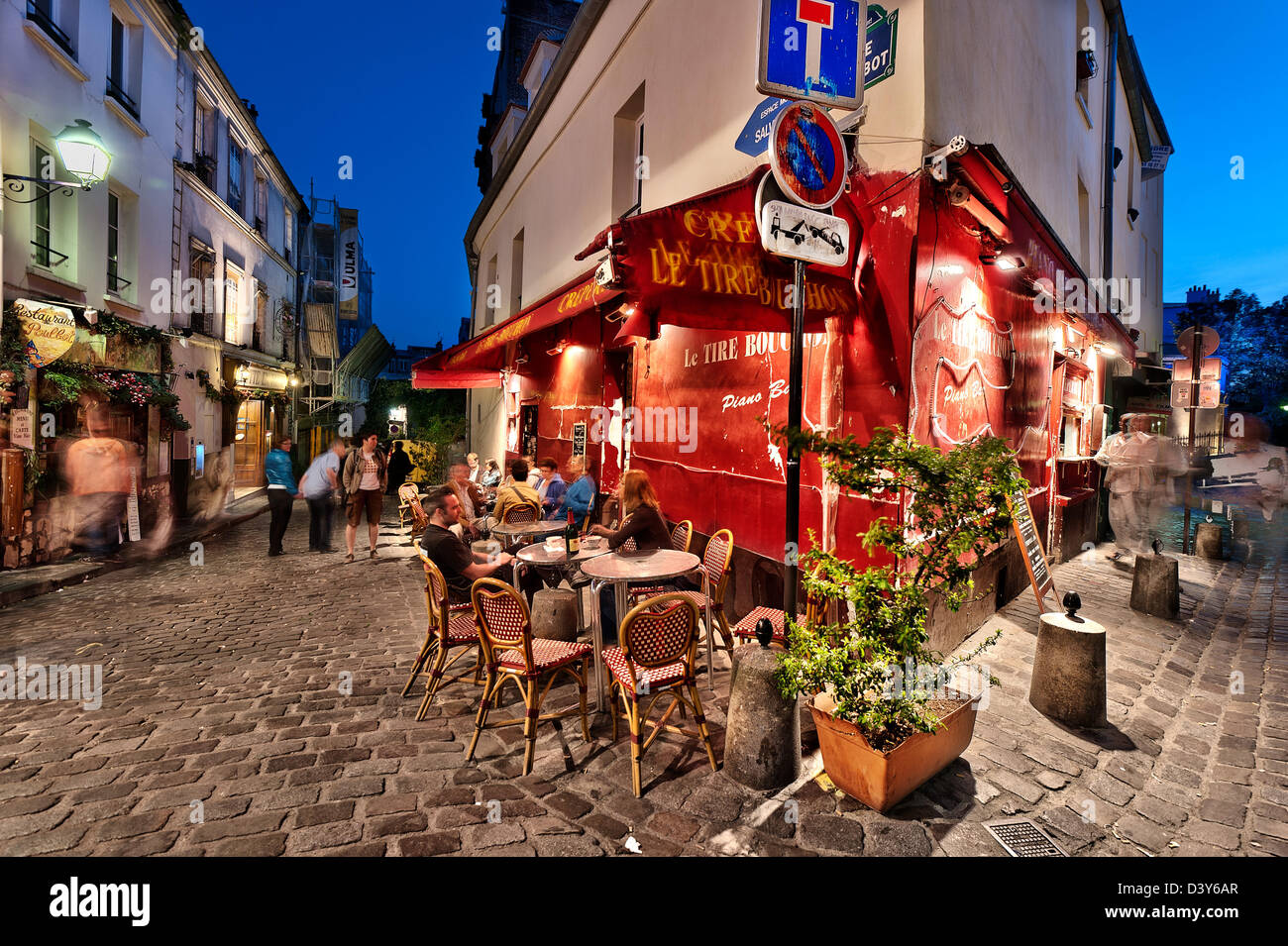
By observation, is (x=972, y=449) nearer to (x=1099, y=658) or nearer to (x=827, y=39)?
(x=1099, y=658)

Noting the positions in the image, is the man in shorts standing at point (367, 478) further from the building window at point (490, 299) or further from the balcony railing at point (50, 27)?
the building window at point (490, 299)

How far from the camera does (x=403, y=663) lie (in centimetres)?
519

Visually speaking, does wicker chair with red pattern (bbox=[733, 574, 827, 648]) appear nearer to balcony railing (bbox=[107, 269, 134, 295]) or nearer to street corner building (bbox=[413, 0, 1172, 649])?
street corner building (bbox=[413, 0, 1172, 649])

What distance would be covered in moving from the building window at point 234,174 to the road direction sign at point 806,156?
59.2 feet

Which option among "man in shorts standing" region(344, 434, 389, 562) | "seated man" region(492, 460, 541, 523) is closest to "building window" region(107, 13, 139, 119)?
"man in shorts standing" region(344, 434, 389, 562)

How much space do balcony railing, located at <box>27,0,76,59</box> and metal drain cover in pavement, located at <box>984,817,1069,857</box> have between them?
14056mm

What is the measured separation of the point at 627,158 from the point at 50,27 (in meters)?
8.67

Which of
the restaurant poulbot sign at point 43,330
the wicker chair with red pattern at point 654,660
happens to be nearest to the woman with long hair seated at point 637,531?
the wicker chair with red pattern at point 654,660

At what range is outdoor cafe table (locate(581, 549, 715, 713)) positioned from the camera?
4.28 metres

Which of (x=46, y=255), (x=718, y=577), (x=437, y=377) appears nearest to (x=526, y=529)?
(x=718, y=577)

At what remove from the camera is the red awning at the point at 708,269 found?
12.5 feet

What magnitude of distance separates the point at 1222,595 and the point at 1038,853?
7182 mm

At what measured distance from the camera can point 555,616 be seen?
205 inches

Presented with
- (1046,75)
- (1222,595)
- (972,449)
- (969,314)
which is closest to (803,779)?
(972,449)
